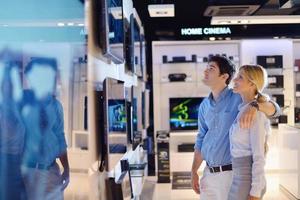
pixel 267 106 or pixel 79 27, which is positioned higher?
pixel 79 27

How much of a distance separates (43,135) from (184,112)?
7.47 meters

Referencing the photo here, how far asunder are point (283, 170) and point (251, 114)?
444 cm

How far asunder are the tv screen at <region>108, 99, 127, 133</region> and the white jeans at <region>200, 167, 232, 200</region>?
2.41ft

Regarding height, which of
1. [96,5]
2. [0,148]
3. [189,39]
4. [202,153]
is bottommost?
[202,153]

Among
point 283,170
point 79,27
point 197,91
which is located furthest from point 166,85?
point 79,27

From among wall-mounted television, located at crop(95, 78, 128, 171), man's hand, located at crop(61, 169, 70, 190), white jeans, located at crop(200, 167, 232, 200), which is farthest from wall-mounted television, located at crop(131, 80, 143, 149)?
man's hand, located at crop(61, 169, 70, 190)

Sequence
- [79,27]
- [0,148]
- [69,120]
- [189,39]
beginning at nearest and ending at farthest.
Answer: [0,148] → [69,120] → [79,27] → [189,39]

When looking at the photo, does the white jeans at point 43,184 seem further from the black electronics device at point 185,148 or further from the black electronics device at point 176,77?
the black electronics device at point 176,77

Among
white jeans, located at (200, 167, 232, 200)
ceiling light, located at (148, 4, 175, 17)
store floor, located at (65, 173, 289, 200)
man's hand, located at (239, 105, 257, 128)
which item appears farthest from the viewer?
store floor, located at (65, 173, 289, 200)

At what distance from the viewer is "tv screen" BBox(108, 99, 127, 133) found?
8.52 feet

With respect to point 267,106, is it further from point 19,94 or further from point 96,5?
point 19,94

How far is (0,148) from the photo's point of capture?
3.30 feet

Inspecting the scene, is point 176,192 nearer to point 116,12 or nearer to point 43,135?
point 116,12

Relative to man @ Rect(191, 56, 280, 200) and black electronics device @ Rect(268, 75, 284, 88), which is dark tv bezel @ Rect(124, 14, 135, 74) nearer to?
man @ Rect(191, 56, 280, 200)
